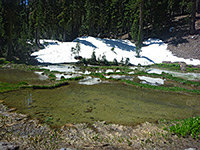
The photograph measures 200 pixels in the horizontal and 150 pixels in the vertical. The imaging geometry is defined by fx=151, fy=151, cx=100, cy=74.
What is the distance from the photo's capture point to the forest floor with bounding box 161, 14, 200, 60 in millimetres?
35878

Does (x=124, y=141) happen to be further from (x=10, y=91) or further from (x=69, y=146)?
(x=10, y=91)

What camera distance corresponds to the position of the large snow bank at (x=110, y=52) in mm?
36750

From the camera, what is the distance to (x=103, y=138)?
6.32m

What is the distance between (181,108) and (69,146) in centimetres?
876

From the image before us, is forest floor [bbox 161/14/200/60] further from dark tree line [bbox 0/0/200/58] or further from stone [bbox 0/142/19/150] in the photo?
stone [bbox 0/142/19/150]

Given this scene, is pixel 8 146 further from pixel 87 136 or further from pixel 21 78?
pixel 21 78

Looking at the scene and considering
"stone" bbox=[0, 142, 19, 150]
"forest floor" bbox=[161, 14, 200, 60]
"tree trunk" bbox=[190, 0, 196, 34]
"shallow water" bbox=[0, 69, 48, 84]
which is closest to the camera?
"stone" bbox=[0, 142, 19, 150]

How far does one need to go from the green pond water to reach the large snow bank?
23670 mm

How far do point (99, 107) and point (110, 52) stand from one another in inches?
1250

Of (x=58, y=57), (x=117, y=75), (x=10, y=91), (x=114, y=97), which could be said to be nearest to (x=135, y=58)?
(x=117, y=75)

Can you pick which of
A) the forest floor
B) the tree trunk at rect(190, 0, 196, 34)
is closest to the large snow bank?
the forest floor

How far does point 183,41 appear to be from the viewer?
3981cm

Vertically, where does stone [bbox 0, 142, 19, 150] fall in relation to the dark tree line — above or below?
below

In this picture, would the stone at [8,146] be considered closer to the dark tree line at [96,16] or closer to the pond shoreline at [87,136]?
the pond shoreline at [87,136]
